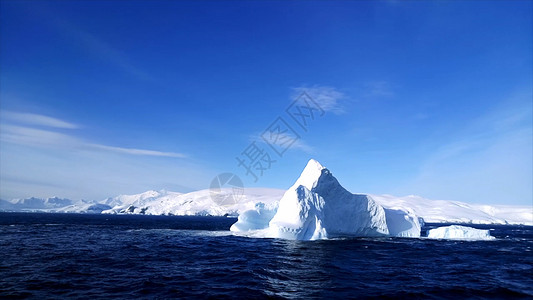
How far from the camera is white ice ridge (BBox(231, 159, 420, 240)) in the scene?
3556 centimetres

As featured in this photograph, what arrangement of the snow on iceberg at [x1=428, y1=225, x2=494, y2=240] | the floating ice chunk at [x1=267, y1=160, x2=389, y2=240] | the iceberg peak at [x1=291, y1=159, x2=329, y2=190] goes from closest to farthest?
1. the floating ice chunk at [x1=267, y1=160, x2=389, y2=240]
2. the iceberg peak at [x1=291, y1=159, x2=329, y2=190]
3. the snow on iceberg at [x1=428, y1=225, x2=494, y2=240]

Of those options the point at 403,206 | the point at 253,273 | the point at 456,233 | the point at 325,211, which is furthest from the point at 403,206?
the point at 253,273

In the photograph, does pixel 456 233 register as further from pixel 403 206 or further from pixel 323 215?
pixel 403 206

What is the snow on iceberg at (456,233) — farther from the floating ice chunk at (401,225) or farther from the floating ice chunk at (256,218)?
the floating ice chunk at (256,218)

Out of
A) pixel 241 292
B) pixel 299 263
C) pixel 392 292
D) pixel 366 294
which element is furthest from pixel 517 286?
pixel 241 292

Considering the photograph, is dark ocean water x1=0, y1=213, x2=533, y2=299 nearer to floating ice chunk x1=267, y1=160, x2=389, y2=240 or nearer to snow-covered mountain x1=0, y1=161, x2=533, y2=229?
floating ice chunk x1=267, y1=160, x2=389, y2=240

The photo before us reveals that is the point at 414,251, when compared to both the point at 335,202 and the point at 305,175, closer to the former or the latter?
the point at 335,202

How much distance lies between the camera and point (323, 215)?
38250 millimetres

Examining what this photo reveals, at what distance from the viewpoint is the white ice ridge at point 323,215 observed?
3556 centimetres

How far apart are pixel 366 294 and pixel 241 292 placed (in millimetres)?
5804

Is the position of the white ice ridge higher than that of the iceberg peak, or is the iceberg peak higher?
the iceberg peak

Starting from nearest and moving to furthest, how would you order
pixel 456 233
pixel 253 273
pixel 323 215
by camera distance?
pixel 253 273 < pixel 323 215 < pixel 456 233

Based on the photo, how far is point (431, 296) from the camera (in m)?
14.3

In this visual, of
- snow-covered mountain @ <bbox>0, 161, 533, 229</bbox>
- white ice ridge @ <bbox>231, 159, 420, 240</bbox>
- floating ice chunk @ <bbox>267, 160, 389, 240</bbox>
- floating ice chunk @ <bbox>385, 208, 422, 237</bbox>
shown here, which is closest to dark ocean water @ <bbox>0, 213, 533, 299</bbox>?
white ice ridge @ <bbox>231, 159, 420, 240</bbox>
